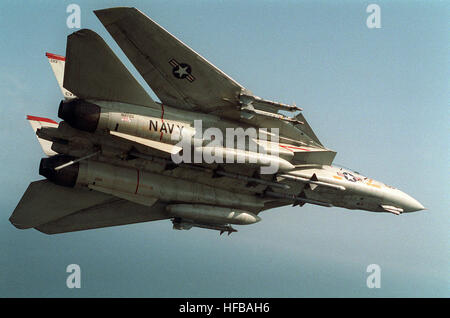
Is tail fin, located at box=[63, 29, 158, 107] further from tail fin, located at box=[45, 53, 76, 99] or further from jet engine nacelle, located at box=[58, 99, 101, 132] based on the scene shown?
tail fin, located at box=[45, 53, 76, 99]

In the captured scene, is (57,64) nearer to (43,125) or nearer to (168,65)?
(43,125)

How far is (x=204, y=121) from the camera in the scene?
56.1 feet

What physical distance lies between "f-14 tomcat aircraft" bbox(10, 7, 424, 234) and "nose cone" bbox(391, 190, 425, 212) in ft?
3.31

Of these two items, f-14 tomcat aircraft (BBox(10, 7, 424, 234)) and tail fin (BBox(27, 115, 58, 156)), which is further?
tail fin (BBox(27, 115, 58, 156))

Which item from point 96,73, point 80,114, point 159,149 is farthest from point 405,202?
point 80,114

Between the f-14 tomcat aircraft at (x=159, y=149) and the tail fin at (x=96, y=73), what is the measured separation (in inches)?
1.2

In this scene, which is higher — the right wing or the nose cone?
the right wing

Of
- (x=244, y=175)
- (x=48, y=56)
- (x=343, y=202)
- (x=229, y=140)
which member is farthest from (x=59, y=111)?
(x=343, y=202)

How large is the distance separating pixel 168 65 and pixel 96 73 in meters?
2.45

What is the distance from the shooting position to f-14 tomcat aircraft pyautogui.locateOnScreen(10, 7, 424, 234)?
50.4 feet

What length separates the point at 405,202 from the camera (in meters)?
21.7

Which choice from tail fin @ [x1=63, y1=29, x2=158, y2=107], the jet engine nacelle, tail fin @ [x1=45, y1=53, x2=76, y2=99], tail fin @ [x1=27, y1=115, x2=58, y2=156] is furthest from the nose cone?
tail fin @ [x1=45, y1=53, x2=76, y2=99]

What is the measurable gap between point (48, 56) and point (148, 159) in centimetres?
576

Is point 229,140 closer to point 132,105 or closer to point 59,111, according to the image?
point 132,105
